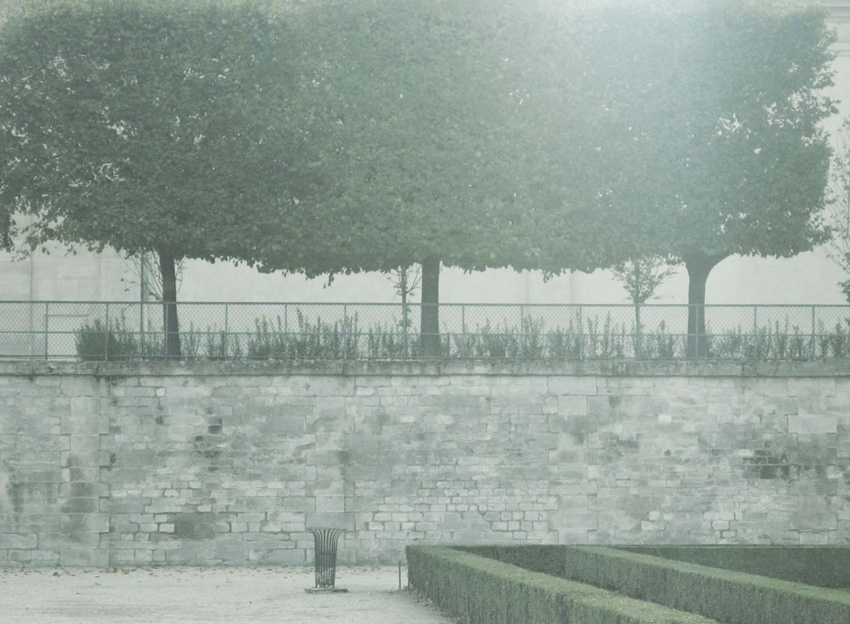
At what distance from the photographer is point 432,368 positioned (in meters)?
27.1

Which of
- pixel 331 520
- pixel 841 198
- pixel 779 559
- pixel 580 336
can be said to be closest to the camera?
pixel 779 559

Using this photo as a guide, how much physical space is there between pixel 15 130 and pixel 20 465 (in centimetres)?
624

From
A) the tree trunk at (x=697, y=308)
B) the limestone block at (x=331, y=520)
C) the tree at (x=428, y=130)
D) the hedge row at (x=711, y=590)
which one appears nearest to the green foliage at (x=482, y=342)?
the tree trunk at (x=697, y=308)

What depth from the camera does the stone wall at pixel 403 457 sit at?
26484mm

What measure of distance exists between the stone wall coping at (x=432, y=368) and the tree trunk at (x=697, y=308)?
24.5 inches

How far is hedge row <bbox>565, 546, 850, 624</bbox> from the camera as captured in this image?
15.1 m

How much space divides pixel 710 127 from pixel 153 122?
10.2 m

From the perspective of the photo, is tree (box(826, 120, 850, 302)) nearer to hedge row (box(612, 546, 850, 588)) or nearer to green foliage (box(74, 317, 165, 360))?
hedge row (box(612, 546, 850, 588))

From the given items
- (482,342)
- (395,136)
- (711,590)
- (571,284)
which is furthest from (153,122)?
(711,590)

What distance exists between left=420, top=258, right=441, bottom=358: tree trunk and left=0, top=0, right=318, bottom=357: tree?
2.67 meters

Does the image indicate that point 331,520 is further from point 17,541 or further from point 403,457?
point 17,541

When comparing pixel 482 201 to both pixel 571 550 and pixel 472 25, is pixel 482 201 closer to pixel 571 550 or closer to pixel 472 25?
pixel 472 25

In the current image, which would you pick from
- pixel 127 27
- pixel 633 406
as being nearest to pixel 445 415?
pixel 633 406

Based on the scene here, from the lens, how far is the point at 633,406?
2738cm
